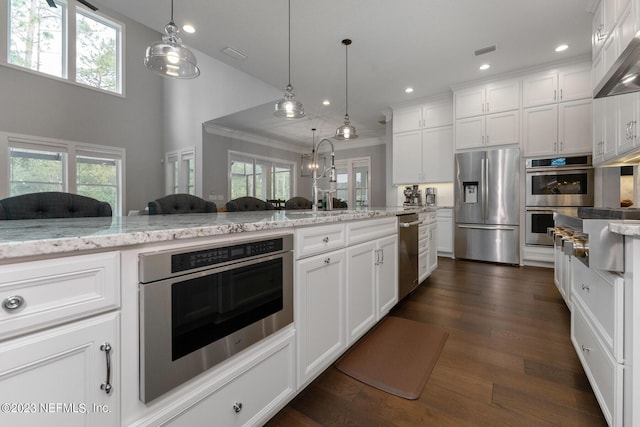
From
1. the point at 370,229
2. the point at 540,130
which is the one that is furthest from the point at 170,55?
the point at 540,130

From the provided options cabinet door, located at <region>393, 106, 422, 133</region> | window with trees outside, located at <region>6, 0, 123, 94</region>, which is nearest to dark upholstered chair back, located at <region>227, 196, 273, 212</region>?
cabinet door, located at <region>393, 106, 422, 133</region>

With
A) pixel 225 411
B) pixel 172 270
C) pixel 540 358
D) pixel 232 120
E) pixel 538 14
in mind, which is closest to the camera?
pixel 172 270

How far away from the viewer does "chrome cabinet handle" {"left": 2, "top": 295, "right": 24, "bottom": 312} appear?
1.70 feet

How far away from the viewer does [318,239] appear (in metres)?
1.34

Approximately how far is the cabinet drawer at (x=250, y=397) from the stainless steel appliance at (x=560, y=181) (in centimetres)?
411

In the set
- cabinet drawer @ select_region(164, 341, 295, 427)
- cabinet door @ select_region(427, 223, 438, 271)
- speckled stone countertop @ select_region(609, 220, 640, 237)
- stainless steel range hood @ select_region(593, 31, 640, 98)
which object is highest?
stainless steel range hood @ select_region(593, 31, 640, 98)

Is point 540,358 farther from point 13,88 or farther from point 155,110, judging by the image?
point 155,110

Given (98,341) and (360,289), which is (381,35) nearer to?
(360,289)

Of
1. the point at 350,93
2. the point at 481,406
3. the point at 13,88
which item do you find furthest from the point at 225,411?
the point at 13,88

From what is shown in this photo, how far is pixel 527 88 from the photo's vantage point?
3.87 meters

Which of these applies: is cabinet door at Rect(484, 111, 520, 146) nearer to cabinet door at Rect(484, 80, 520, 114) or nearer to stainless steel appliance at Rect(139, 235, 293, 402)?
cabinet door at Rect(484, 80, 520, 114)

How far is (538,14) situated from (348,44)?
1947 millimetres

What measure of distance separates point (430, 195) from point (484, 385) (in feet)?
12.3

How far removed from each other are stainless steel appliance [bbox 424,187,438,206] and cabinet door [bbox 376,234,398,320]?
9.53 ft
